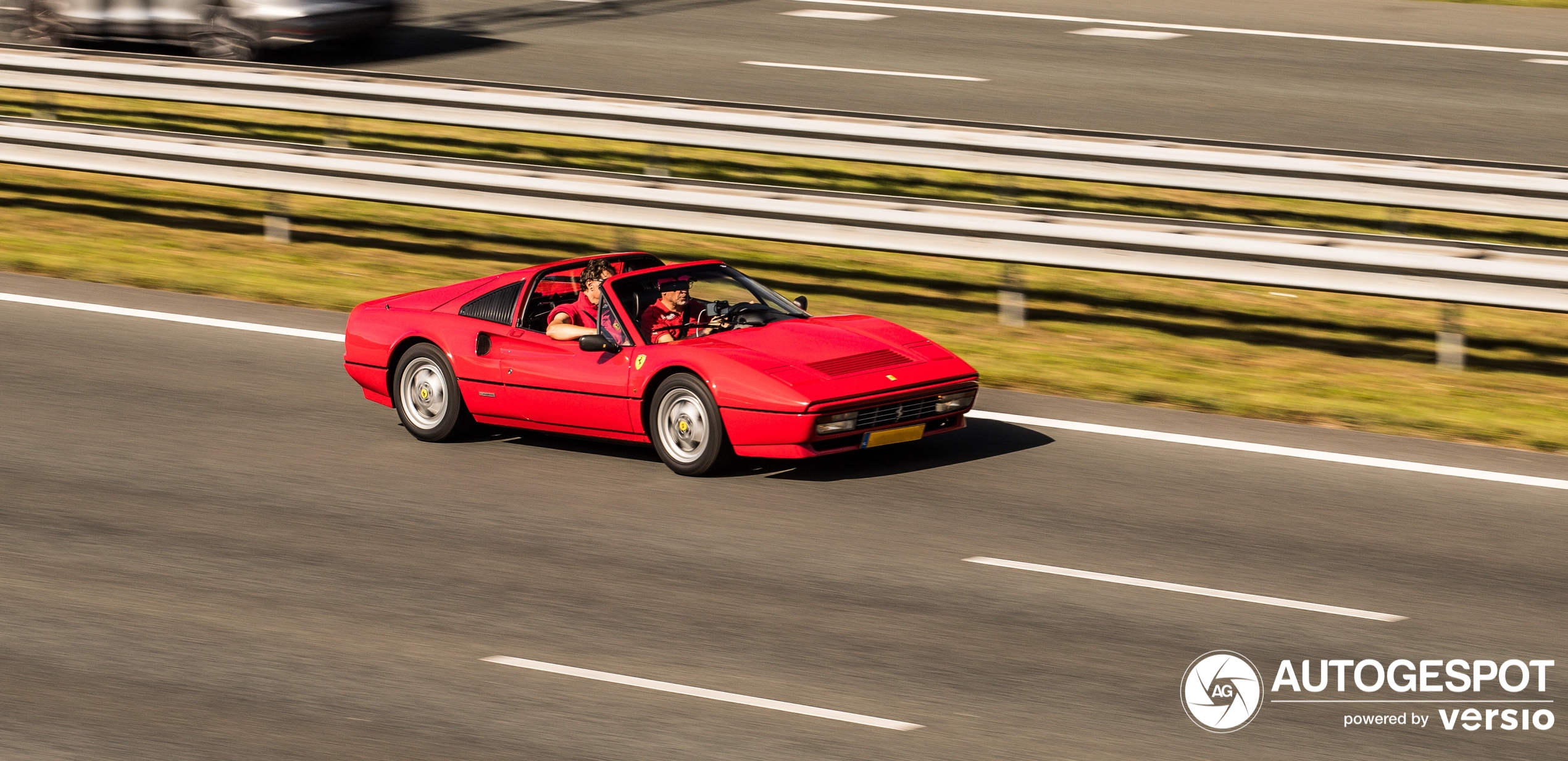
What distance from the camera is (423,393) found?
36.3 ft

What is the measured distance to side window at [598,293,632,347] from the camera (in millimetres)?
10266

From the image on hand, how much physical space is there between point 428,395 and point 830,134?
5026 millimetres

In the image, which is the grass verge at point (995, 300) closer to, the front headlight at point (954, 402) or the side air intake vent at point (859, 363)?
the front headlight at point (954, 402)

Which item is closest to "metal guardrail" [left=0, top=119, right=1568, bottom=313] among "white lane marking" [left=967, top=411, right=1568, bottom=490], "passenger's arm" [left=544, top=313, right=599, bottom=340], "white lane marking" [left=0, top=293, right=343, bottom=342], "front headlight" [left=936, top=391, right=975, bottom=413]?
"white lane marking" [left=0, top=293, right=343, bottom=342]

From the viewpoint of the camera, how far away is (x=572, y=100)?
1582 cm

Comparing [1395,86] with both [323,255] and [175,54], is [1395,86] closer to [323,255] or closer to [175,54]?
[323,255]

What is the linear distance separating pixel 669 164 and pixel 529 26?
6514 mm

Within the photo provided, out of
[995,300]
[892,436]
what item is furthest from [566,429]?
[995,300]

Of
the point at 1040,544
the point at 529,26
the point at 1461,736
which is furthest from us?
the point at 529,26

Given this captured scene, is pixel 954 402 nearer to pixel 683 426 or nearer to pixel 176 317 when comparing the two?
pixel 683 426

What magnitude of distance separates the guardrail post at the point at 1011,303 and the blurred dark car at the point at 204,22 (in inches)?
389

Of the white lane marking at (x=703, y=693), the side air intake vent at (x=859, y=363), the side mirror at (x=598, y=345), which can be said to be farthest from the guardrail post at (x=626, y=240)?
the white lane marking at (x=703, y=693)

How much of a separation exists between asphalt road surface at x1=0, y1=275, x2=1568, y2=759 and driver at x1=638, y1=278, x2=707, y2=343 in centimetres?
79

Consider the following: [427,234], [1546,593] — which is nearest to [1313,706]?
[1546,593]
